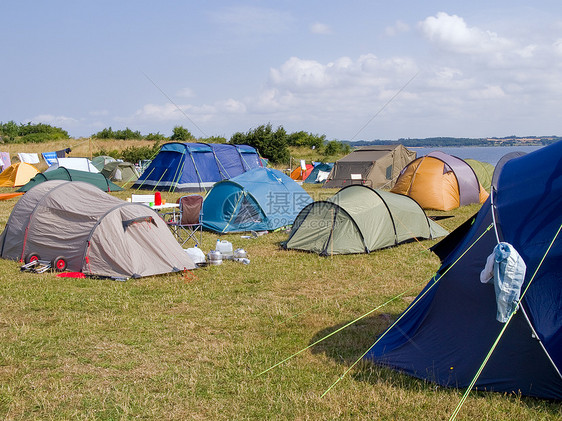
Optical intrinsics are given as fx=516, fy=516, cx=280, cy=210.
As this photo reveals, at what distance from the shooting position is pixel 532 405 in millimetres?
4156

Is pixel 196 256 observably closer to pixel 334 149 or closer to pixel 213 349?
pixel 213 349

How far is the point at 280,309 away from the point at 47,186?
5.51m

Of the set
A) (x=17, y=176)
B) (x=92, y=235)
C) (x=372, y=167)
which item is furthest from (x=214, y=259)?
(x=17, y=176)


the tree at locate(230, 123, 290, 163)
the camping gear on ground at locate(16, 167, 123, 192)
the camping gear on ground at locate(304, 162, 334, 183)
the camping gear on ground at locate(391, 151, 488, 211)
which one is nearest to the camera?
the camping gear on ground at locate(391, 151, 488, 211)

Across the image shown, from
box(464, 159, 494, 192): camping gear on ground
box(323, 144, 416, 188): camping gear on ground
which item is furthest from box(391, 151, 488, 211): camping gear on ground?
box(323, 144, 416, 188): camping gear on ground

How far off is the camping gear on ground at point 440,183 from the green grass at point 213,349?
26.9 feet

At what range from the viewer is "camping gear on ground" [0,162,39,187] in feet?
81.3

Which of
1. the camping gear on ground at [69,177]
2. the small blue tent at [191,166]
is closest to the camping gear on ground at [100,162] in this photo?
the camping gear on ground at [69,177]

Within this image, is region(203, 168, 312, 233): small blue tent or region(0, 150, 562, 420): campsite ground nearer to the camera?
region(0, 150, 562, 420): campsite ground

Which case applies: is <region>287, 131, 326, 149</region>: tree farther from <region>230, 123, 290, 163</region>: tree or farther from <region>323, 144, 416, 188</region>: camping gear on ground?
<region>323, 144, 416, 188</region>: camping gear on ground

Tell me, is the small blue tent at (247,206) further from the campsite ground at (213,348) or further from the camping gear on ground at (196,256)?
the campsite ground at (213,348)

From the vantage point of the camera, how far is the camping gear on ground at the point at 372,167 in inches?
909

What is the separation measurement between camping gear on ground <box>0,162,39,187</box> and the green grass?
1788cm

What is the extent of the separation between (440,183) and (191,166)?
10.2 metres
